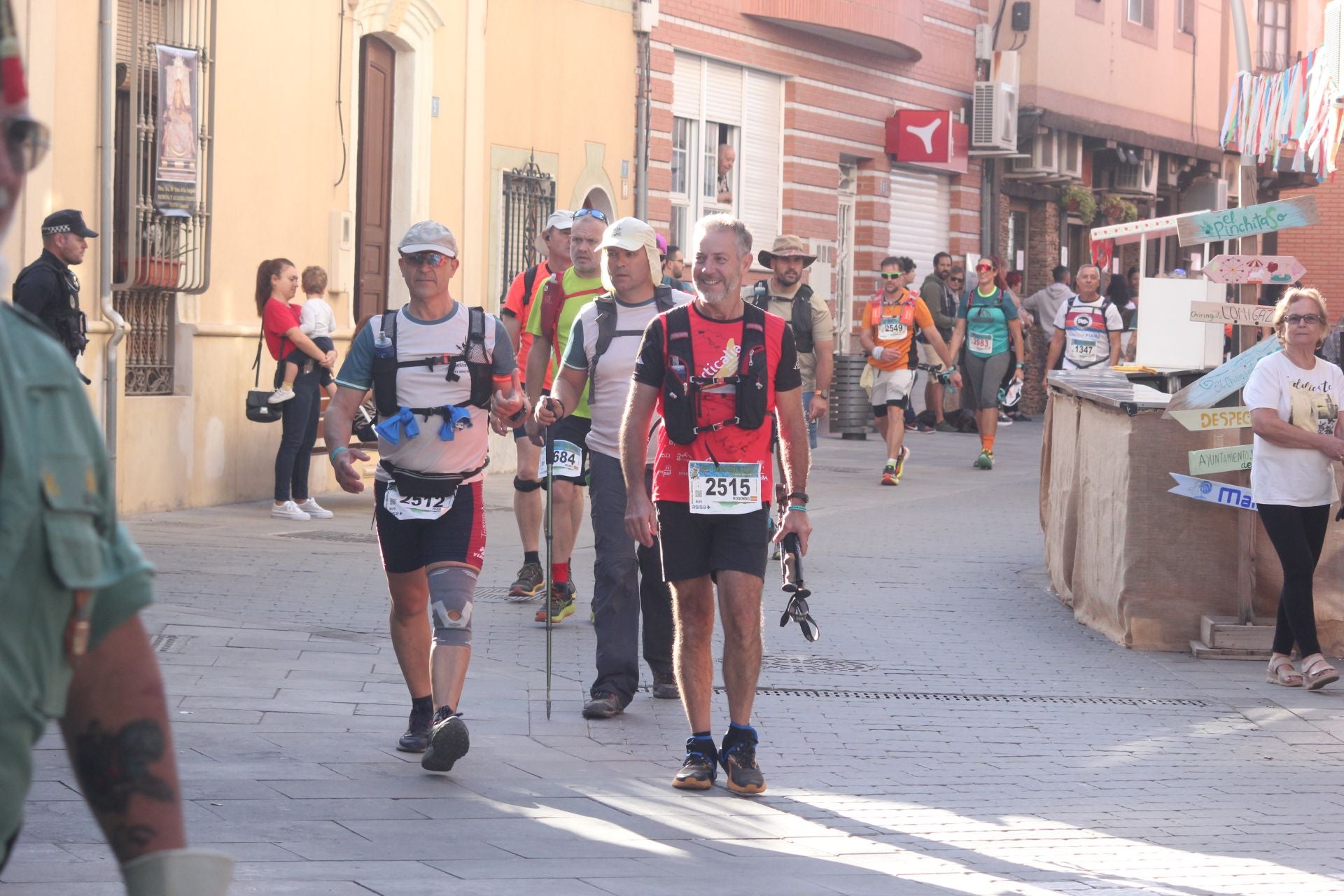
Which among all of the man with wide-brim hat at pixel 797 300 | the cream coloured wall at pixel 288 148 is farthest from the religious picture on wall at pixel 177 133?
the man with wide-brim hat at pixel 797 300

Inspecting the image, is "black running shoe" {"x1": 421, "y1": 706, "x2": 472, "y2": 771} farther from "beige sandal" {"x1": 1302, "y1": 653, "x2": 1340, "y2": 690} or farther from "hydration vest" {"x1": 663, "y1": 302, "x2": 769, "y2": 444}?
"beige sandal" {"x1": 1302, "y1": 653, "x2": 1340, "y2": 690}

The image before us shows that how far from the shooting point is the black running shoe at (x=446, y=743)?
250 inches

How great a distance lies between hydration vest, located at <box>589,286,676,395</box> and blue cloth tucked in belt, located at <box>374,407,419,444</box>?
1.43 m

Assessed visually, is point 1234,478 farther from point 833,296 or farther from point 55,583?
point 833,296

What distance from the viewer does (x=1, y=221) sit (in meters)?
2.00

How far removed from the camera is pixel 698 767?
21.4 ft

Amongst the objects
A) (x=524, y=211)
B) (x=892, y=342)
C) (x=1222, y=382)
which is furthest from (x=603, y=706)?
(x=524, y=211)

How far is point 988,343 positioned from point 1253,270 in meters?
9.08

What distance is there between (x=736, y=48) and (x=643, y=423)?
1775 cm

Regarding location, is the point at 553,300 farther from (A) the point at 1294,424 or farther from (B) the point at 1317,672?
(B) the point at 1317,672

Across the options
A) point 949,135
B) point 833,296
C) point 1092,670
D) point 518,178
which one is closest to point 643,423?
point 1092,670

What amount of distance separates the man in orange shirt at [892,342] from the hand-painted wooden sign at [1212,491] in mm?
8110

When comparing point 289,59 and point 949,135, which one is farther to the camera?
point 949,135

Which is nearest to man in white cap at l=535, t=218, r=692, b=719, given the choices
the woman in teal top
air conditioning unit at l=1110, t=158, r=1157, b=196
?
the woman in teal top
